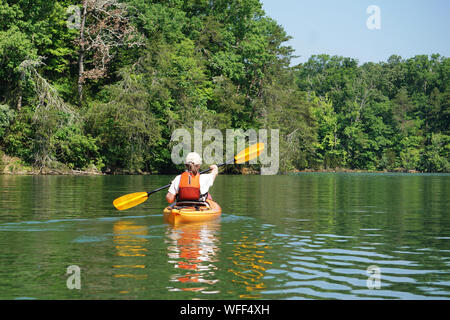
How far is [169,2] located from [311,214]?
39.0m

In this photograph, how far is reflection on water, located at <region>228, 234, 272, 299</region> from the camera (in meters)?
7.01

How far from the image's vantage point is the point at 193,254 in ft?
29.9

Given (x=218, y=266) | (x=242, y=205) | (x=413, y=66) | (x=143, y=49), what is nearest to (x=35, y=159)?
(x=143, y=49)

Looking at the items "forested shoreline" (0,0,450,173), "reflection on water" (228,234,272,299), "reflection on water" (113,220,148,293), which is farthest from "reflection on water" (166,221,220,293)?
"forested shoreline" (0,0,450,173)

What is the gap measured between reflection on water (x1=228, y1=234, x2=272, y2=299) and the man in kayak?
2.13m

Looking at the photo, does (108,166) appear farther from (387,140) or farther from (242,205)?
(387,140)

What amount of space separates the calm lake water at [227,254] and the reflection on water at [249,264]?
0.01 metres

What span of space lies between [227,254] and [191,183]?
3749 millimetres

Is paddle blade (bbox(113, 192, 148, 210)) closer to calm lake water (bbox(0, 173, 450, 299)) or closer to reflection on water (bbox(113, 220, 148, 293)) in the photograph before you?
calm lake water (bbox(0, 173, 450, 299))

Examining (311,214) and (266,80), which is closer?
(311,214)

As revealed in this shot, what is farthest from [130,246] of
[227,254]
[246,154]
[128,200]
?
[246,154]

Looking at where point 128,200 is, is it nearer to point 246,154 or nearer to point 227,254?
point 246,154

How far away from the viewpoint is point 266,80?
191 ft

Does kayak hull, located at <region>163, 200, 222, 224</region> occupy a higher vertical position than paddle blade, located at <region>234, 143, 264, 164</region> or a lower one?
lower
